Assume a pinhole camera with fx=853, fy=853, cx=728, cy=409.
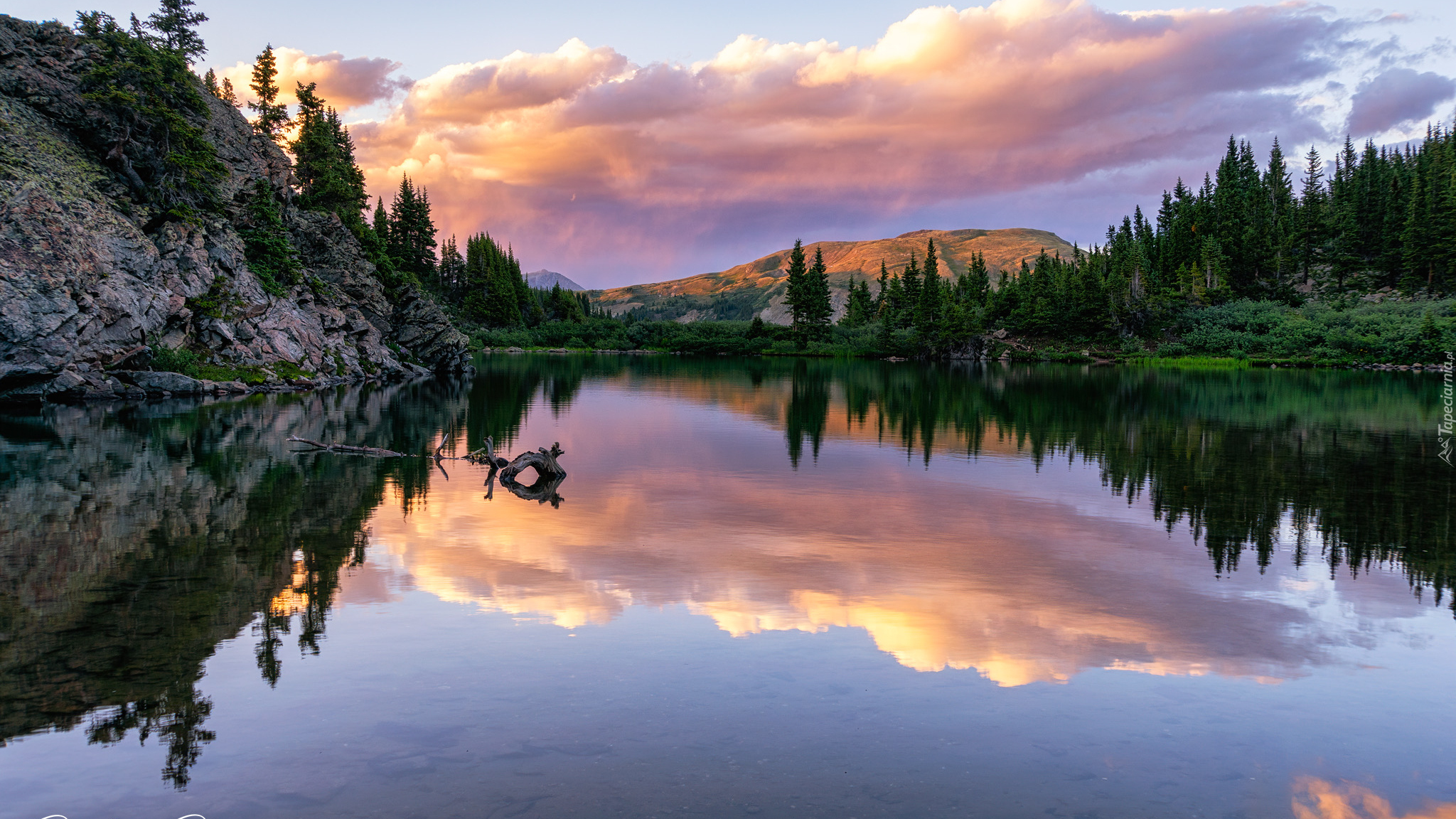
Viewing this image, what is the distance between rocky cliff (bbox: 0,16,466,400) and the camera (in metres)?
37.1

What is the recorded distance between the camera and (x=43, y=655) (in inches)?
371

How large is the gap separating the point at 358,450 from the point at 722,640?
18.2m

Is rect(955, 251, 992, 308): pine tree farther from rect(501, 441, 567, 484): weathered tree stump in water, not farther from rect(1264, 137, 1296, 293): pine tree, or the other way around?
rect(501, 441, 567, 484): weathered tree stump in water

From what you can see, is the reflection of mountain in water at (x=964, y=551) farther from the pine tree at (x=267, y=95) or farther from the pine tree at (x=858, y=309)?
the pine tree at (x=858, y=309)

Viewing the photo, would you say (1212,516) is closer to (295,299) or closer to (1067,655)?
(1067,655)

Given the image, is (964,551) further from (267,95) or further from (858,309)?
(858,309)

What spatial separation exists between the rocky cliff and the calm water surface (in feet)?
55.4

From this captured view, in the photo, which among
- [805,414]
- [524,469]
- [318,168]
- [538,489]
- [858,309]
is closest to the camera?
[538,489]

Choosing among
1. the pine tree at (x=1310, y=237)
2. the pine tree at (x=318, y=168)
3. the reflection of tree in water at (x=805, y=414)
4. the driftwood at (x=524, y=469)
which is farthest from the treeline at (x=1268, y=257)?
the driftwood at (x=524, y=469)

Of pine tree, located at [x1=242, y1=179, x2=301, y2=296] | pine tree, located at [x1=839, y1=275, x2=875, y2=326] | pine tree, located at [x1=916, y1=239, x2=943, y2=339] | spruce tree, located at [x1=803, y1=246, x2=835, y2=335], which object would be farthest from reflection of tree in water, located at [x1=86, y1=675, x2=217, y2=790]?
pine tree, located at [x1=839, y1=275, x2=875, y2=326]

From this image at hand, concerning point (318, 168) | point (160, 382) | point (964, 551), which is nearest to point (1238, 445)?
point (964, 551)

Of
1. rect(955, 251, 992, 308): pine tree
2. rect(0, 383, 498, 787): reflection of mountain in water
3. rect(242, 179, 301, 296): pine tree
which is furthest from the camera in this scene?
rect(955, 251, 992, 308): pine tree

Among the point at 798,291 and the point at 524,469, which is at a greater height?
the point at 798,291

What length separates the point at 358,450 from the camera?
81.7 feet
